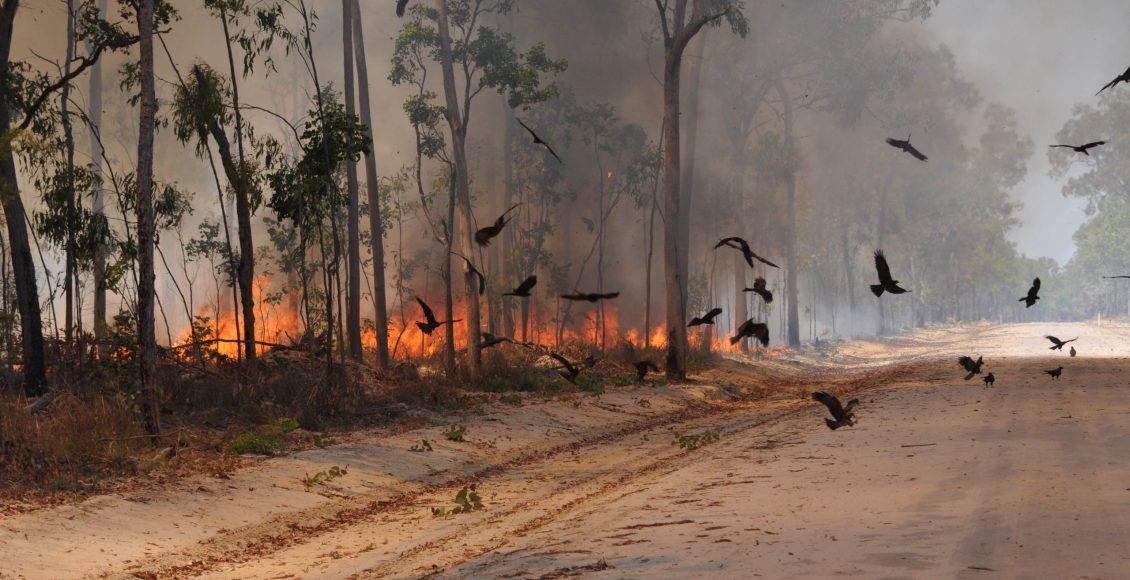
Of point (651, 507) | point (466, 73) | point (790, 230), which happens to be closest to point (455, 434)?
point (651, 507)

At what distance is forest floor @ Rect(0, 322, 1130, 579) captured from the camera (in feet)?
26.5

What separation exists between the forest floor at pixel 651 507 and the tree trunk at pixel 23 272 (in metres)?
4.83

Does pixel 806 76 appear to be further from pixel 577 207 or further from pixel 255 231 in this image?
pixel 255 231

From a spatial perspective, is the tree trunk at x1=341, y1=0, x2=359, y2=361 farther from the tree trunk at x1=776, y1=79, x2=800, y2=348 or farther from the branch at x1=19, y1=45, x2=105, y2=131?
the tree trunk at x1=776, y1=79, x2=800, y2=348

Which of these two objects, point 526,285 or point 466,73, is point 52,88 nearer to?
point 526,285

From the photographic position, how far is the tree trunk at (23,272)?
17516 mm

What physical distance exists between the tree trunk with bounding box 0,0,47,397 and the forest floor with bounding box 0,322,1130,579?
15.8ft

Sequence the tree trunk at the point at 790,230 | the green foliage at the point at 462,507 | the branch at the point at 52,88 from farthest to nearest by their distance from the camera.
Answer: the tree trunk at the point at 790,230
the branch at the point at 52,88
the green foliage at the point at 462,507

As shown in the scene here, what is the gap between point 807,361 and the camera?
5078 centimetres

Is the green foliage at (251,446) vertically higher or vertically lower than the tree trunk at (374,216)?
lower

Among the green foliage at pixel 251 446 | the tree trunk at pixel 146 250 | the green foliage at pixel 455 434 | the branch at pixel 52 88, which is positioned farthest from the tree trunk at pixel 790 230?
the tree trunk at pixel 146 250

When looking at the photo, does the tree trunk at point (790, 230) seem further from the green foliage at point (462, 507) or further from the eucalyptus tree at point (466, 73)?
the green foliage at point (462, 507)

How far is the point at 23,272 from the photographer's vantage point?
17.9 metres

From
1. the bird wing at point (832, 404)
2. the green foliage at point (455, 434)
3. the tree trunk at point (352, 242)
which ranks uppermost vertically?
the tree trunk at point (352, 242)
